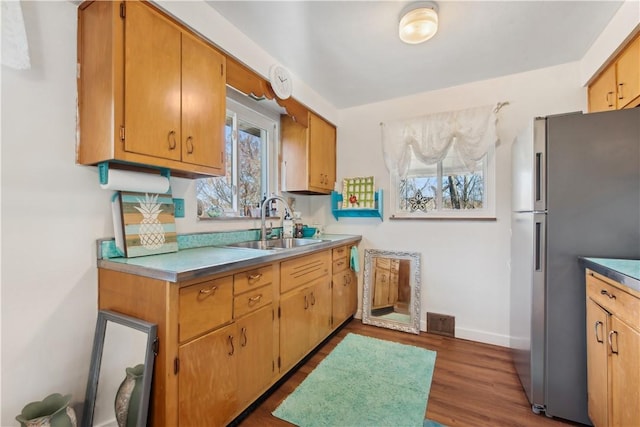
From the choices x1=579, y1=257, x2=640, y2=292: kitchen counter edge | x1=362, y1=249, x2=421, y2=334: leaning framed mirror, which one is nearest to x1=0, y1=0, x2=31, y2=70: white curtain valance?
x1=579, y1=257, x2=640, y2=292: kitchen counter edge

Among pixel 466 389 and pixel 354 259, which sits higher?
pixel 354 259

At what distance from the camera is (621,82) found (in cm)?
177

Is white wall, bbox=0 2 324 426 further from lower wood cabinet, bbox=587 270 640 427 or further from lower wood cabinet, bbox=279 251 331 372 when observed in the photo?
lower wood cabinet, bbox=587 270 640 427

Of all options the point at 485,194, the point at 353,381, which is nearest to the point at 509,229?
the point at 485,194

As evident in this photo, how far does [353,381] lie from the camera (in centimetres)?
192

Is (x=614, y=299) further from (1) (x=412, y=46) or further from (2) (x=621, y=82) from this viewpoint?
(1) (x=412, y=46)

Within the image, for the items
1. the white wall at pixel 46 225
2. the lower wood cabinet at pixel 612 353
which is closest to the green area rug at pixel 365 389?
the lower wood cabinet at pixel 612 353

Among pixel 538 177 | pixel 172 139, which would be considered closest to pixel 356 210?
pixel 538 177

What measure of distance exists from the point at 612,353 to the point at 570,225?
0.66 metres

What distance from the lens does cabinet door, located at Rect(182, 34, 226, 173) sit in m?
1.55

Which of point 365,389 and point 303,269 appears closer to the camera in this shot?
point 365,389

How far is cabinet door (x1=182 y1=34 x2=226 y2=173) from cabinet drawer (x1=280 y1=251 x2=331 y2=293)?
2.66 ft

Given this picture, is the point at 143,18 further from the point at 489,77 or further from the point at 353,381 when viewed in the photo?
the point at 489,77

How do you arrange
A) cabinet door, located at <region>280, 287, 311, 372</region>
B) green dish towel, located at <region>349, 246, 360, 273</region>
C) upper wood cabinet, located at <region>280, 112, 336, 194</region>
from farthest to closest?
green dish towel, located at <region>349, 246, 360, 273</region> → upper wood cabinet, located at <region>280, 112, 336, 194</region> → cabinet door, located at <region>280, 287, 311, 372</region>
